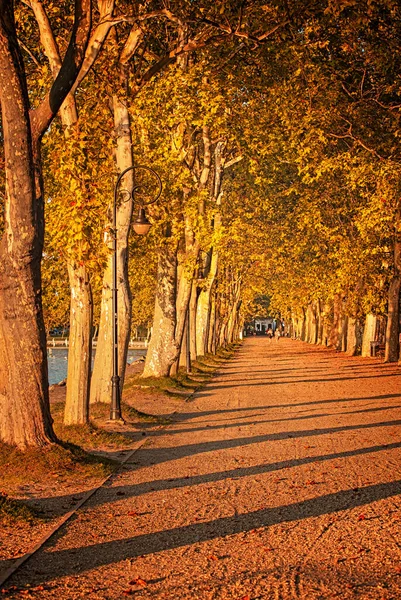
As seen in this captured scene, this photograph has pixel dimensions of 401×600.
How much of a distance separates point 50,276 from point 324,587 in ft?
75.5

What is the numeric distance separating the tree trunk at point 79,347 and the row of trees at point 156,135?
0.08ft

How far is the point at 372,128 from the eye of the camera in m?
29.0

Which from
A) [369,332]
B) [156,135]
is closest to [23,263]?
[156,135]

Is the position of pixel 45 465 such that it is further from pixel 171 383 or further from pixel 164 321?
pixel 164 321

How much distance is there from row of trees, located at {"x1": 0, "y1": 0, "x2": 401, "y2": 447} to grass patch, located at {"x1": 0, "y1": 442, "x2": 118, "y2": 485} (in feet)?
0.66

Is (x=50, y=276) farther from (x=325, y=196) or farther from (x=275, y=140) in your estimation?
(x=325, y=196)

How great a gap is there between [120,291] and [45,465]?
8.47 metres

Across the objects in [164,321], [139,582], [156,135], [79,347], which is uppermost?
[156,135]

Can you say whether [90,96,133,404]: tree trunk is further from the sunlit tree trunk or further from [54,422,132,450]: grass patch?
[54,422,132,450]: grass patch

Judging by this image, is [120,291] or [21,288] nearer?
[21,288]

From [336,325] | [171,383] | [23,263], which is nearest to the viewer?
[23,263]

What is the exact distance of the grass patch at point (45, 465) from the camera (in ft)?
39.9

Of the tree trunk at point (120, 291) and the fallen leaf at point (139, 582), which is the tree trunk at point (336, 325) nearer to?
the tree trunk at point (120, 291)

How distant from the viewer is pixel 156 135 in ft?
82.0
